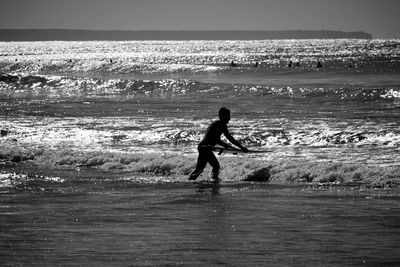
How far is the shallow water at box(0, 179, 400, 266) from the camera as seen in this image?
8812 millimetres

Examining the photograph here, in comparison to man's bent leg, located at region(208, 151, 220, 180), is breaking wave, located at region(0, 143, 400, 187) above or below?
below

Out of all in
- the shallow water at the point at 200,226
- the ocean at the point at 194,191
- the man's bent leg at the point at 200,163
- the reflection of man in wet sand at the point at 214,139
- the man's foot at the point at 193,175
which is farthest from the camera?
the man's foot at the point at 193,175

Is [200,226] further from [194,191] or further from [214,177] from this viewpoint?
[214,177]

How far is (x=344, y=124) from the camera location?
88.8 feet

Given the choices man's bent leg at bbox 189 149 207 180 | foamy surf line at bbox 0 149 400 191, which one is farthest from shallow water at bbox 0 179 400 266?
foamy surf line at bbox 0 149 400 191

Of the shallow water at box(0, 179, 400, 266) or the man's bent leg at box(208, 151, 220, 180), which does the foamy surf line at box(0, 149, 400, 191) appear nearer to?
the man's bent leg at box(208, 151, 220, 180)

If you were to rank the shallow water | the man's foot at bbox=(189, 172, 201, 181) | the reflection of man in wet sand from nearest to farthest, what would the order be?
the shallow water → the reflection of man in wet sand → the man's foot at bbox=(189, 172, 201, 181)

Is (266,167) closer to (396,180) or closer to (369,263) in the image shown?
(396,180)

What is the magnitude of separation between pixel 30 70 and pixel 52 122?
59285mm

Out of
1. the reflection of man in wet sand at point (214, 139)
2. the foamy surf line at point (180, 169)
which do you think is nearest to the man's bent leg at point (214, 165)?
the reflection of man in wet sand at point (214, 139)

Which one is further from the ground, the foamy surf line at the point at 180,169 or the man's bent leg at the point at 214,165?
the man's bent leg at the point at 214,165

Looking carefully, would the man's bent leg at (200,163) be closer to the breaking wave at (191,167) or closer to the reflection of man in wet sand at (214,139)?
the reflection of man in wet sand at (214,139)

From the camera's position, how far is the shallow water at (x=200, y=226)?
28.9ft

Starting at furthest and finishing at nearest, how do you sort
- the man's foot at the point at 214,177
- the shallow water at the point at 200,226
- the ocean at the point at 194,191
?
the man's foot at the point at 214,177
the ocean at the point at 194,191
the shallow water at the point at 200,226
